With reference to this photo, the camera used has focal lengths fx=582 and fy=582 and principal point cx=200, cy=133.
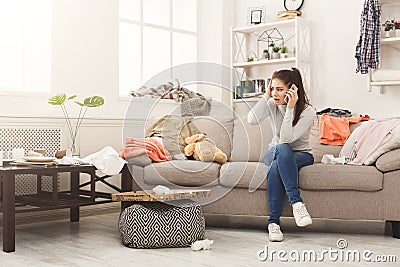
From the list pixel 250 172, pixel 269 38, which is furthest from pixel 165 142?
pixel 269 38

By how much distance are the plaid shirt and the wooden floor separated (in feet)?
4.21

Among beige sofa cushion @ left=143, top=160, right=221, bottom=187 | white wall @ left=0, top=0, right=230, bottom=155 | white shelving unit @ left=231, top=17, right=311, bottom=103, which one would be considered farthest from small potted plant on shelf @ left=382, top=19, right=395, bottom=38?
white wall @ left=0, top=0, right=230, bottom=155

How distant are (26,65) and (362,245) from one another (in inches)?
101

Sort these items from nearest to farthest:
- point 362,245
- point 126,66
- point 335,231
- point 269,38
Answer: point 362,245
point 335,231
point 126,66
point 269,38

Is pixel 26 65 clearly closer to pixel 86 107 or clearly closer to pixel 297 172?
pixel 86 107

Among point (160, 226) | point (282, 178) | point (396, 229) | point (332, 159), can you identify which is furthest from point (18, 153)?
point (396, 229)

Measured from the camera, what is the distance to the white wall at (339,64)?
4657mm

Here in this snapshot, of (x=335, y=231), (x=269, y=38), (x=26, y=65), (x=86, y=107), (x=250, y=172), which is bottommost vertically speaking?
(x=335, y=231)

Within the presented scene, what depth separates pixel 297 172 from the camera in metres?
3.32

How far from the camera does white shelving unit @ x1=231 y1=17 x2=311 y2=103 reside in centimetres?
496

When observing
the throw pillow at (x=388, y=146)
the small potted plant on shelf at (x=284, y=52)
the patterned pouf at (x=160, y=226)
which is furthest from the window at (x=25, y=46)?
the throw pillow at (x=388, y=146)

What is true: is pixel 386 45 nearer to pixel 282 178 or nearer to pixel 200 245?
pixel 282 178

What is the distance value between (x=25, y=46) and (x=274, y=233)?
2.18 m

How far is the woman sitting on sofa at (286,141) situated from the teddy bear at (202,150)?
0.34 meters
